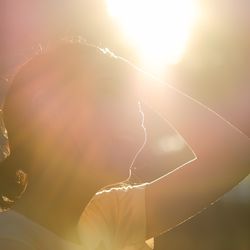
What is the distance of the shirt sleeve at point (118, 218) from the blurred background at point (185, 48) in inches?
45.8

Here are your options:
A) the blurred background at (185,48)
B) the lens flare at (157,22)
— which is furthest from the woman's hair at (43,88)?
the lens flare at (157,22)

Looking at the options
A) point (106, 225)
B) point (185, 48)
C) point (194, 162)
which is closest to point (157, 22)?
point (185, 48)

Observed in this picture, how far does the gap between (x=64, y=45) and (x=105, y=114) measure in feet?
0.59

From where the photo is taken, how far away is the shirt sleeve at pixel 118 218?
1257 millimetres

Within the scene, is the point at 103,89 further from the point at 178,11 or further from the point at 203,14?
the point at 178,11

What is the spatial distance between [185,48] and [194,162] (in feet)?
8.50

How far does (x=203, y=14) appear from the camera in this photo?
3.99 meters

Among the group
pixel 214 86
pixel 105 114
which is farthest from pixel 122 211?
pixel 214 86

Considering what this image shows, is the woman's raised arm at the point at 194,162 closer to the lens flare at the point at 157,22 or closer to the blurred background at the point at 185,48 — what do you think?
the blurred background at the point at 185,48

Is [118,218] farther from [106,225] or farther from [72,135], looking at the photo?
[72,135]

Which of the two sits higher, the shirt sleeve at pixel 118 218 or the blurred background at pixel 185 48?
the blurred background at pixel 185 48

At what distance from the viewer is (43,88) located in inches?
44.3

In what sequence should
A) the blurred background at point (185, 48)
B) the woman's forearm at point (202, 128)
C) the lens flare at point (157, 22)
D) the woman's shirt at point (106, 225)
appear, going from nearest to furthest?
the woman's shirt at point (106, 225) < the woman's forearm at point (202, 128) < the blurred background at point (185, 48) < the lens flare at point (157, 22)

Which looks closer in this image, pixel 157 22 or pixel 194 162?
pixel 194 162
